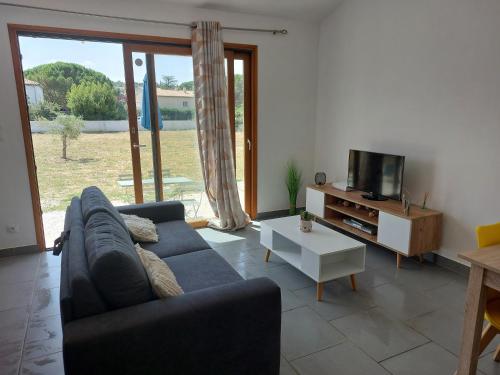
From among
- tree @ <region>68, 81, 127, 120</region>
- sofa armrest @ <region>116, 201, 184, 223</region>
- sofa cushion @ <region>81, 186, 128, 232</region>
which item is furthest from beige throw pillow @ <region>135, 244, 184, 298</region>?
tree @ <region>68, 81, 127, 120</region>

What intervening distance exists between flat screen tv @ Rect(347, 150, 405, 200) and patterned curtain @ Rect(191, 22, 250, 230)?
4.74 ft

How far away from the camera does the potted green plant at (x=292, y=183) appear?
4.77m

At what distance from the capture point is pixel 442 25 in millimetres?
3127

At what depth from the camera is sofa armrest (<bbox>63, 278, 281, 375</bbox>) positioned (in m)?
1.36

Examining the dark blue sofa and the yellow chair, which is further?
the yellow chair

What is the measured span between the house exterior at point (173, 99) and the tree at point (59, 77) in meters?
0.51

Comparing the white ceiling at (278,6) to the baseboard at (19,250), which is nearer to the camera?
the baseboard at (19,250)

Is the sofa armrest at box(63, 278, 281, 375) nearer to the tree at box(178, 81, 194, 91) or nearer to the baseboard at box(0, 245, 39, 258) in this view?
the baseboard at box(0, 245, 39, 258)

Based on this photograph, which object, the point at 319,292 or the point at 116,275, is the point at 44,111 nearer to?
the point at 116,275

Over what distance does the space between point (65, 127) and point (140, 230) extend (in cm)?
171

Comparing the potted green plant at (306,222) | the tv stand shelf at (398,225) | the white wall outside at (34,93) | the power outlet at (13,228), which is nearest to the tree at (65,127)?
the white wall outside at (34,93)

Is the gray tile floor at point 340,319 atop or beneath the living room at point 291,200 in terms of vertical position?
beneath

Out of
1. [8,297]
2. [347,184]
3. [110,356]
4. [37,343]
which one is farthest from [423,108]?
[8,297]

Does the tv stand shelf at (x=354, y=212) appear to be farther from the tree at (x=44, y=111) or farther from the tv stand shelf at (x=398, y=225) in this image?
the tree at (x=44, y=111)
